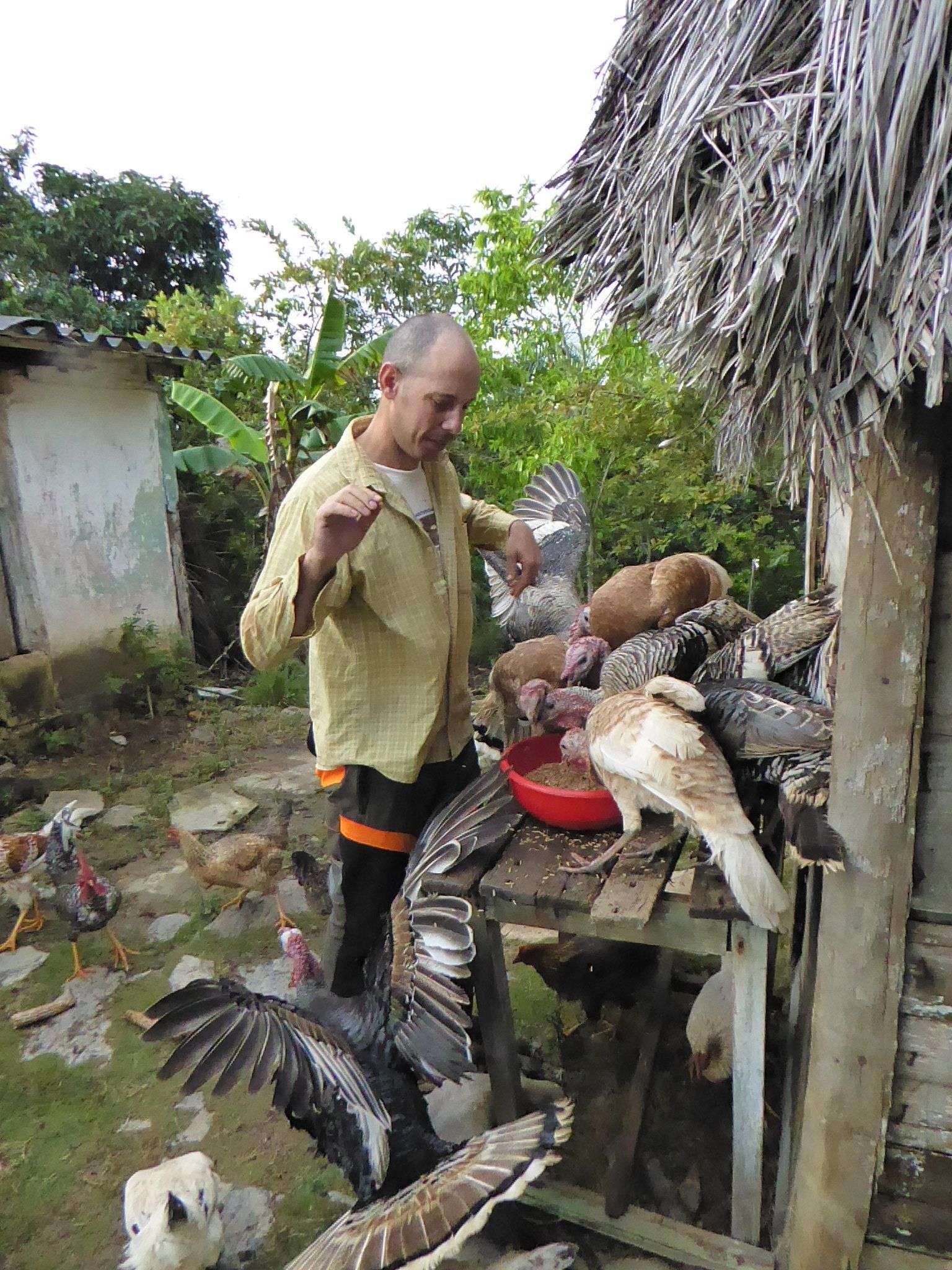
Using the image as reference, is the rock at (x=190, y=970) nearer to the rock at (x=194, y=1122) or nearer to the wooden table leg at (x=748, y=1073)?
the rock at (x=194, y=1122)

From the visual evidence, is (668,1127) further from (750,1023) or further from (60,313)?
(60,313)

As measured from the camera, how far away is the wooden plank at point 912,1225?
1.85 metres

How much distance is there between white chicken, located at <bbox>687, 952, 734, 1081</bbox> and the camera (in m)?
2.88

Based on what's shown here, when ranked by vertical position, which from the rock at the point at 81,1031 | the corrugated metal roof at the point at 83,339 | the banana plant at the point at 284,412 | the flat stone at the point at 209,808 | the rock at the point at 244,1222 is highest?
the corrugated metal roof at the point at 83,339

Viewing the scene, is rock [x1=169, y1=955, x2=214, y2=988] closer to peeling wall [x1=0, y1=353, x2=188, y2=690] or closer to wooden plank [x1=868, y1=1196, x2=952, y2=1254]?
wooden plank [x1=868, y1=1196, x2=952, y2=1254]

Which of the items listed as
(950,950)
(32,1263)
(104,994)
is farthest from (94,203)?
(950,950)

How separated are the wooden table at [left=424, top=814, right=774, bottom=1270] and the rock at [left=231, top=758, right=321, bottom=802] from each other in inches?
145

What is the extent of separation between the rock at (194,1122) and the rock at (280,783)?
9.35 feet

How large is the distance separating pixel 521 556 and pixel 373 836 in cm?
117

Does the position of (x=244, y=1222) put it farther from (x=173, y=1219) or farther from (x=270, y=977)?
(x=270, y=977)

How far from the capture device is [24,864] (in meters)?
4.53

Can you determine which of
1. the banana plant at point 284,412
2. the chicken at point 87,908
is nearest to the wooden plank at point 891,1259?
the chicken at point 87,908

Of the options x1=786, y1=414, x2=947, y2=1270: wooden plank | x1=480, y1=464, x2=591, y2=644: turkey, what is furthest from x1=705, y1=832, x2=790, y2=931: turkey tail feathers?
x1=480, y1=464, x2=591, y2=644: turkey

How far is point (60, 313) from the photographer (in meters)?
12.3
